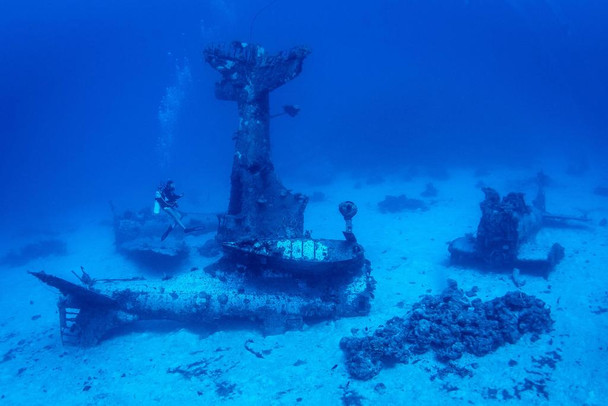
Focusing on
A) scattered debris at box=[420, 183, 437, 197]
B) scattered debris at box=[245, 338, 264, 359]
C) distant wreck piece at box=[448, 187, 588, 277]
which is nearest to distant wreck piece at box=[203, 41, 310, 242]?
scattered debris at box=[245, 338, 264, 359]

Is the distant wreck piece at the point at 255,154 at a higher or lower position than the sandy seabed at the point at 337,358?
higher

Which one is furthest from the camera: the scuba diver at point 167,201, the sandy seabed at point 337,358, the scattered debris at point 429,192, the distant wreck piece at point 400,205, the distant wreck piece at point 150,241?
the scattered debris at point 429,192

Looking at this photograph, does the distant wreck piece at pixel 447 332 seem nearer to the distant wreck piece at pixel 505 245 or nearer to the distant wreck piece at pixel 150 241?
the distant wreck piece at pixel 505 245

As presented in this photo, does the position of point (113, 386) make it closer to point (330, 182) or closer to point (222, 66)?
point (222, 66)

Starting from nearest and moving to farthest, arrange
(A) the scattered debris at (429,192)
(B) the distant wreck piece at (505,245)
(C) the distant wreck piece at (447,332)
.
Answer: (C) the distant wreck piece at (447,332) → (B) the distant wreck piece at (505,245) → (A) the scattered debris at (429,192)

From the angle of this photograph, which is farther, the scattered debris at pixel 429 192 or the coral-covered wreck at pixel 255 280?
the scattered debris at pixel 429 192

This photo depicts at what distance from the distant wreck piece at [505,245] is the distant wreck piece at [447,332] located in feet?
8.99

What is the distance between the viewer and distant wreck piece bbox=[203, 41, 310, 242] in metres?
11.0

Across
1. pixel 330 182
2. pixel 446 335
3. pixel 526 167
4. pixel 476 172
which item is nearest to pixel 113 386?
pixel 446 335

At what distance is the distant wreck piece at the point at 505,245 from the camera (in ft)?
34.7

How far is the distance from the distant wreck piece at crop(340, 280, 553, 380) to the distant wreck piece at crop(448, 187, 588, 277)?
2740 millimetres

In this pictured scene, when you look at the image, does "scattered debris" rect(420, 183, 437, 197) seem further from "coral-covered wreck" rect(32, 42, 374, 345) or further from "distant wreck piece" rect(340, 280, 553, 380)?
"distant wreck piece" rect(340, 280, 553, 380)

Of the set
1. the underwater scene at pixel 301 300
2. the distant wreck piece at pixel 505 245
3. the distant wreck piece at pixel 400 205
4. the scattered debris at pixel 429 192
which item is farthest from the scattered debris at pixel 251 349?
the scattered debris at pixel 429 192

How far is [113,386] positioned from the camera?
7.98 m
